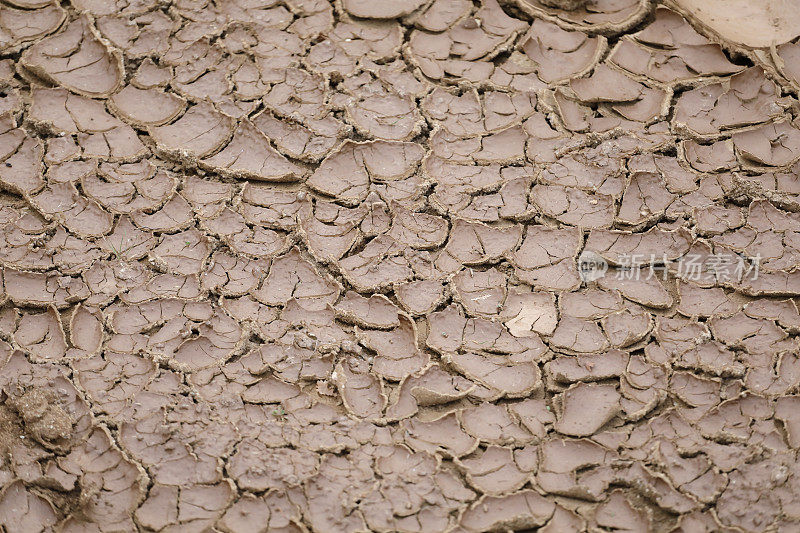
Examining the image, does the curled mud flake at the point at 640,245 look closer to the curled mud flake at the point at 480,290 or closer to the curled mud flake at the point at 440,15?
the curled mud flake at the point at 480,290

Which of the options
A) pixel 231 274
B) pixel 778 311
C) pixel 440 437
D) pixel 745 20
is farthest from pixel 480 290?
pixel 745 20

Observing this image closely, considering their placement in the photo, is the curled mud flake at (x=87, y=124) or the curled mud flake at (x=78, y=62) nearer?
the curled mud flake at (x=87, y=124)

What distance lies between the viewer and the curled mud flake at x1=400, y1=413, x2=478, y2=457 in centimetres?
253

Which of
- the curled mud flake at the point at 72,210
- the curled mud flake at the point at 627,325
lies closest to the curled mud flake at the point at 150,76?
the curled mud flake at the point at 72,210

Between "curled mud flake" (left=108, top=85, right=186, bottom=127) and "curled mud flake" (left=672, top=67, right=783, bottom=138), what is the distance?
159 centimetres

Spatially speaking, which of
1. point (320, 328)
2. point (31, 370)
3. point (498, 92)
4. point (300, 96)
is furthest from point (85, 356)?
point (498, 92)

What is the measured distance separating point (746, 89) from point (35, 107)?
7.46 feet

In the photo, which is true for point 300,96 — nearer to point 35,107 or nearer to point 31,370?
point 35,107

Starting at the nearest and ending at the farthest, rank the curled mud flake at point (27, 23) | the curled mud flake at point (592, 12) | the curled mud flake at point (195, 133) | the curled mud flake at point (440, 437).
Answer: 1. the curled mud flake at point (440, 437)
2. the curled mud flake at point (195, 133)
3. the curled mud flake at point (27, 23)
4. the curled mud flake at point (592, 12)

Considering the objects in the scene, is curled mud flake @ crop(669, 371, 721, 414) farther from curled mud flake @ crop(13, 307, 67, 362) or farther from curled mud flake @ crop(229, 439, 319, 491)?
curled mud flake @ crop(13, 307, 67, 362)

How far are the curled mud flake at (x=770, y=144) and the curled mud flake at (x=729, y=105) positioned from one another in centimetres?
5

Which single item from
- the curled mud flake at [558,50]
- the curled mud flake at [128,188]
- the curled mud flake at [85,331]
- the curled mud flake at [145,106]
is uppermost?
the curled mud flake at [558,50]

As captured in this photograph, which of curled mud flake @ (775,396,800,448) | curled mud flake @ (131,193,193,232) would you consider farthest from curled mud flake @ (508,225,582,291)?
curled mud flake @ (131,193,193,232)

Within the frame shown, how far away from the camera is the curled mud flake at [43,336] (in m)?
2.69
